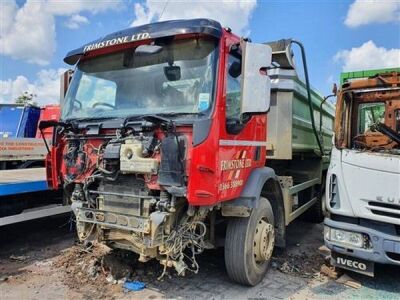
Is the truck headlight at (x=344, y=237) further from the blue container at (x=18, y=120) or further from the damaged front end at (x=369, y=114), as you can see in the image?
the blue container at (x=18, y=120)

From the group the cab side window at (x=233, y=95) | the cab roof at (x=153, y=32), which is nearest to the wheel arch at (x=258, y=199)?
the cab side window at (x=233, y=95)

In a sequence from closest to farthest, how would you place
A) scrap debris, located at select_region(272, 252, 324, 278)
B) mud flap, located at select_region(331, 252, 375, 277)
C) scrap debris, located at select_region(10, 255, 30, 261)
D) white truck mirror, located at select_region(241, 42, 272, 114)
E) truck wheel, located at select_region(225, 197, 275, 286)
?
white truck mirror, located at select_region(241, 42, 272, 114), truck wheel, located at select_region(225, 197, 275, 286), mud flap, located at select_region(331, 252, 375, 277), scrap debris, located at select_region(272, 252, 324, 278), scrap debris, located at select_region(10, 255, 30, 261)

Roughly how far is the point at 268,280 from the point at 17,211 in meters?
3.34

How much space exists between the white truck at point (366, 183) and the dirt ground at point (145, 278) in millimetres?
428

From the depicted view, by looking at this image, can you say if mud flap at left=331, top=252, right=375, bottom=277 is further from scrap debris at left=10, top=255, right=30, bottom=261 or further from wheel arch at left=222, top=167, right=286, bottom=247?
A: scrap debris at left=10, top=255, right=30, bottom=261

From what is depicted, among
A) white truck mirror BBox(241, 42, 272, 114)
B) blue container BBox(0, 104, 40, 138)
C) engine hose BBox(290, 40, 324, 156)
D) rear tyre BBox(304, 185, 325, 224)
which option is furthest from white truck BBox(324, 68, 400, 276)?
blue container BBox(0, 104, 40, 138)

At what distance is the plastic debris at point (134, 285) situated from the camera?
12.7ft

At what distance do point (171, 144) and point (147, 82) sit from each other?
825 millimetres

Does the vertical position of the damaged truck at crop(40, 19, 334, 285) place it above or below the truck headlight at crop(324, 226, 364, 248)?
above

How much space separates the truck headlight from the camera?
392 cm

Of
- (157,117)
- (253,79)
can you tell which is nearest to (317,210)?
(253,79)

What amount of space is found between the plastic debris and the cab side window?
1.87 meters

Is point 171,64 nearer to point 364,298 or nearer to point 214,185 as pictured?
point 214,185

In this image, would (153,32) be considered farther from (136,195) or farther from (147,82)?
(136,195)
